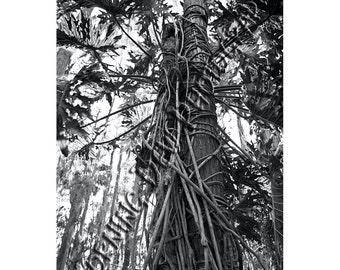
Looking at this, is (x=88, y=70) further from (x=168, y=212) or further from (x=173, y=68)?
(x=168, y=212)

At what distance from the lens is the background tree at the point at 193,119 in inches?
25.1

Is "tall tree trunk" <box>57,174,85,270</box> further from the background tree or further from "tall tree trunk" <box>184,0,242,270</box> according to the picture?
"tall tree trunk" <box>184,0,242,270</box>

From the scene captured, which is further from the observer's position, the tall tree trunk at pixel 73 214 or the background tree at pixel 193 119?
the tall tree trunk at pixel 73 214

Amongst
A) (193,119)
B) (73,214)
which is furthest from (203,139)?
(73,214)

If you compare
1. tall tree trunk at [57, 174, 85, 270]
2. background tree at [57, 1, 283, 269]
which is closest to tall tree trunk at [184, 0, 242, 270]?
background tree at [57, 1, 283, 269]

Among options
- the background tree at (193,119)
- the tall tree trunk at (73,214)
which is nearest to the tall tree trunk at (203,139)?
the background tree at (193,119)

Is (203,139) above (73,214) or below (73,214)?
above

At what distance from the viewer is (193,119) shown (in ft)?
2.76

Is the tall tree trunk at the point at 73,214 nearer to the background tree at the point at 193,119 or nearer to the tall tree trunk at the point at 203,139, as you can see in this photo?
the background tree at the point at 193,119

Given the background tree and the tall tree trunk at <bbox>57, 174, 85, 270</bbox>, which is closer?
the background tree

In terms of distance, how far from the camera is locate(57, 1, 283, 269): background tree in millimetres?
639

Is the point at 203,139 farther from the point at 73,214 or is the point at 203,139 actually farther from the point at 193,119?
the point at 73,214

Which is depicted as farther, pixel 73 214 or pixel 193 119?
pixel 73 214

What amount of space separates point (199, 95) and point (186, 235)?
0.48m
